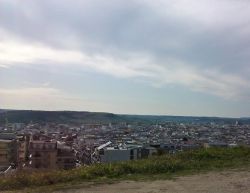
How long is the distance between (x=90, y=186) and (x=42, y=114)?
8520cm

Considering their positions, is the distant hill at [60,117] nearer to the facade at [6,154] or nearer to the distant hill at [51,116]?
the distant hill at [51,116]

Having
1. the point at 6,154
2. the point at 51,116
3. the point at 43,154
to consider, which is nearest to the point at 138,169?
the point at 6,154

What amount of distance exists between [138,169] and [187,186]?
214cm

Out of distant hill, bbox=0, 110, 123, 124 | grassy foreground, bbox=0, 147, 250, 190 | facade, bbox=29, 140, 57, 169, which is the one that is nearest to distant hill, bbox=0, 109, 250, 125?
distant hill, bbox=0, 110, 123, 124

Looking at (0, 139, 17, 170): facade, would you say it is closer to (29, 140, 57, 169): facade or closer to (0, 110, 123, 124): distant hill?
(29, 140, 57, 169): facade

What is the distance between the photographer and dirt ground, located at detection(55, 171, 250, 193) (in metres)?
8.40

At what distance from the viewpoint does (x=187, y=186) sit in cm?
880

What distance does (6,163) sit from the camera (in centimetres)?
1912

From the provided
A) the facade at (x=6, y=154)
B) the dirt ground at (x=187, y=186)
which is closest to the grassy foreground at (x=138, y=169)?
the dirt ground at (x=187, y=186)

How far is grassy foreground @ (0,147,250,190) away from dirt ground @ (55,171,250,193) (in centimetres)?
80

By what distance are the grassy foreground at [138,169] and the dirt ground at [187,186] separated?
80cm

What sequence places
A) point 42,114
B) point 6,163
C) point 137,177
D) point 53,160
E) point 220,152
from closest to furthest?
1. point 137,177
2. point 220,152
3. point 6,163
4. point 53,160
5. point 42,114

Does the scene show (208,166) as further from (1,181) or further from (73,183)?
(1,181)

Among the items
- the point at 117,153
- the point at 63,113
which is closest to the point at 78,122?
the point at 63,113
